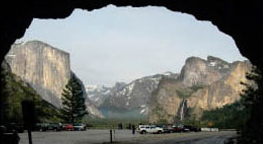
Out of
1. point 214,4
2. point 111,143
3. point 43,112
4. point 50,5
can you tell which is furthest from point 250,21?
point 43,112

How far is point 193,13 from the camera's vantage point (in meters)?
20.5

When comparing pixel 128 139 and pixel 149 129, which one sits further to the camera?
pixel 149 129

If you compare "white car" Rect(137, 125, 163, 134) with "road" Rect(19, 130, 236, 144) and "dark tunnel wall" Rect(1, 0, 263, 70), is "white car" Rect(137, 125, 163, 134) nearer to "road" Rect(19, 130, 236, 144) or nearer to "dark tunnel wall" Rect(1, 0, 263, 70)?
"road" Rect(19, 130, 236, 144)

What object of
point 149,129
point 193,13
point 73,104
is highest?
point 73,104

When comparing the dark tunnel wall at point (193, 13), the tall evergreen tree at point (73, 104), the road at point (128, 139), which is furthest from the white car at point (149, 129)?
the dark tunnel wall at point (193, 13)

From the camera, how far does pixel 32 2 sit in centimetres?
1734

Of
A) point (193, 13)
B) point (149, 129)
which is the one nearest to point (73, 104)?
point (149, 129)

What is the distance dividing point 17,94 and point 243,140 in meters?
122

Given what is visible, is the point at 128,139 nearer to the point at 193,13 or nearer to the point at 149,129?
the point at 149,129

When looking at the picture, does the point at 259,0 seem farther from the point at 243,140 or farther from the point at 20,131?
the point at 20,131

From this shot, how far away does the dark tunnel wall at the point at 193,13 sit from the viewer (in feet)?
54.5

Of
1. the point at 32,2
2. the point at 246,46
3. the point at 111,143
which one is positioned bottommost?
the point at 111,143

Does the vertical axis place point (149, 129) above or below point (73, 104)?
below

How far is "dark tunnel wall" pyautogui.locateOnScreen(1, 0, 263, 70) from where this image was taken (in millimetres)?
16609
